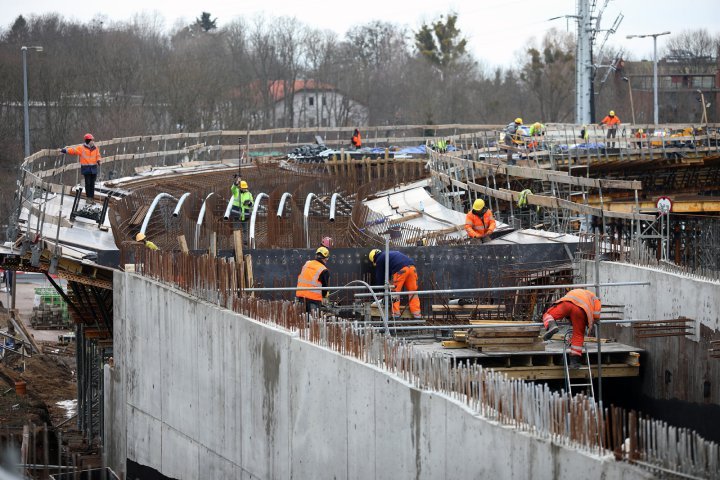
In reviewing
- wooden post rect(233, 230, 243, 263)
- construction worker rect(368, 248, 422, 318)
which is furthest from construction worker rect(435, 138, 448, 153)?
wooden post rect(233, 230, 243, 263)

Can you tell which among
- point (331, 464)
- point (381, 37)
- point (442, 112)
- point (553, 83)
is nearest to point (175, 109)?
point (442, 112)

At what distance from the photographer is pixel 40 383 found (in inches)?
1334

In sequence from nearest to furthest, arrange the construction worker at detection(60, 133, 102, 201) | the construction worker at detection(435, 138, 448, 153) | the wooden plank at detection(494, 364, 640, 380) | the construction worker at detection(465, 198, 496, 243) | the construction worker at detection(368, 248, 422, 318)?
the wooden plank at detection(494, 364, 640, 380), the construction worker at detection(368, 248, 422, 318), the construction worker at detection(465, 198, 496, 243), the construction worker at detection(60, 133, 102, 201), the construction worker at detection(435, 138, 448, 153)

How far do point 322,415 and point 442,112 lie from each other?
84204 mm

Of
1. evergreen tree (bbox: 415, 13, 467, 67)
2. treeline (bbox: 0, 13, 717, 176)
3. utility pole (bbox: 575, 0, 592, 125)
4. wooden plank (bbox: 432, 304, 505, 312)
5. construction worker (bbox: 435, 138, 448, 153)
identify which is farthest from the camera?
evergreen tree (bbox: 415, 13, 467, 67)

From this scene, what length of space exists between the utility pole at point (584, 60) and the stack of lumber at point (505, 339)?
35.3m

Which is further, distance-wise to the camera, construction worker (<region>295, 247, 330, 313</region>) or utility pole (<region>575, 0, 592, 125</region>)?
utility pole (<region>575, 0, 592, 125</region>)

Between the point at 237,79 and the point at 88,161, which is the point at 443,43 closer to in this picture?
the point at 237,79

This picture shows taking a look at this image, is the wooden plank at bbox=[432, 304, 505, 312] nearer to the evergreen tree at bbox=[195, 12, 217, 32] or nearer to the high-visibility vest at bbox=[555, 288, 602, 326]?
the high-visibility vest at bbox=[555, 288, 602, 326]

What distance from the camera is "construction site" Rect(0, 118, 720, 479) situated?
1302 centimetres

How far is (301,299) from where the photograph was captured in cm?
2038

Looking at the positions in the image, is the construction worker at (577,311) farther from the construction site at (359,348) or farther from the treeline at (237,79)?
the treeline at (237,79)

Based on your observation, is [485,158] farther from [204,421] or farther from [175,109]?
[175,109]

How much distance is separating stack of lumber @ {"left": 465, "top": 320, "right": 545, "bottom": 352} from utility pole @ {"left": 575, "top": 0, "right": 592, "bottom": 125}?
3529cm
